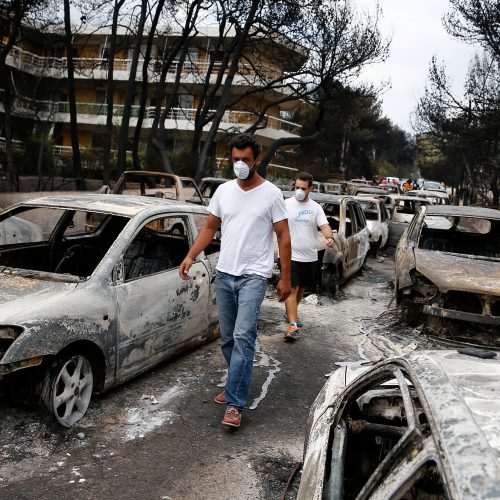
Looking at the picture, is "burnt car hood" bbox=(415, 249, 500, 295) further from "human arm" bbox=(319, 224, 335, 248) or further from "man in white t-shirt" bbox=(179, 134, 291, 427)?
"man in white t-shirt" bbox=(179, 134, 291, 427)

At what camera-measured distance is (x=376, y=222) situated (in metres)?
15.1

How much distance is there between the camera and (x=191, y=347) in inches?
218

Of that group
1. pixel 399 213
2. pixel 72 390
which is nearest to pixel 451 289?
pixel 72 390

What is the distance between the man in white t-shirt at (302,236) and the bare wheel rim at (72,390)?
300cm

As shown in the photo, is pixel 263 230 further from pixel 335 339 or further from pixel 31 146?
pixel 31 146

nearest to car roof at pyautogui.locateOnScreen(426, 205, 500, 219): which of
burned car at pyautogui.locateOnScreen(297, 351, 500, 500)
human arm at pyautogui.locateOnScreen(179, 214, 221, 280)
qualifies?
human arm at pyautogui.locateOnScreen(179, 214, 221, 280)

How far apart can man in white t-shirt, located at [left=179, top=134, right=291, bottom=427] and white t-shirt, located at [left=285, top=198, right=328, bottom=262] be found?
2.37 metres

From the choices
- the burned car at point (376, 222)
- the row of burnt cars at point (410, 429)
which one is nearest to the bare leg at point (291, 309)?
the row of burnt cars at point (410, 429)

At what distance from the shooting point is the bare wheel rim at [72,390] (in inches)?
150

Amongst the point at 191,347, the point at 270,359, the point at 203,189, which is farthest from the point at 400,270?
the point at 203,189

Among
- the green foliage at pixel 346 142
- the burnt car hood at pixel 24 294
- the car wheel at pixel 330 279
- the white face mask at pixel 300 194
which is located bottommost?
the car wheel at pixel 330 279

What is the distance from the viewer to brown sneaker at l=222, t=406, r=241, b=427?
13.6 ft

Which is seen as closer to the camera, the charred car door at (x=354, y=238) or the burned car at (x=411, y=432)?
the burned car at (x=411, y=432)

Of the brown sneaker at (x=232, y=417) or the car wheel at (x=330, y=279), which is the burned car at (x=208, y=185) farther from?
the brown sneaker at (x=232, y=417)
